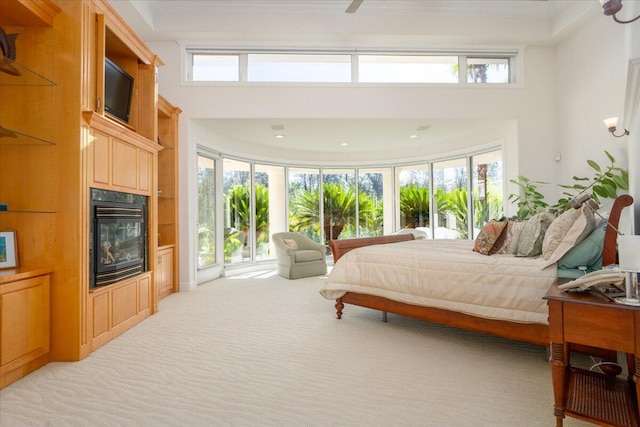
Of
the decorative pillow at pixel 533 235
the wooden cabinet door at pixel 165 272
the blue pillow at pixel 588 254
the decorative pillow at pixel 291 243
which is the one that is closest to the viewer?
the blue pillow at pixel 588 254

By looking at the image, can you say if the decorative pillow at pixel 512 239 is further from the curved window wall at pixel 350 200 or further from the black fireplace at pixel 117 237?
the curved window wall at pixel 350 200

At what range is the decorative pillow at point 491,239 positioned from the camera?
2.95 m

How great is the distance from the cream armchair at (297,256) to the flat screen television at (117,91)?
343 centimetres

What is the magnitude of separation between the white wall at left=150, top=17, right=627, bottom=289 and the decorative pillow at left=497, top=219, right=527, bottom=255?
2.93 metres

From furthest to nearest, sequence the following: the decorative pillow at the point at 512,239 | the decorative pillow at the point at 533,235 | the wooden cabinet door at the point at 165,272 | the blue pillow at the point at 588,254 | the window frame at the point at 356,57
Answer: the window frame at the point at 356,57, the wooden cabinet door at the point at 165,272, the decorative pillow at the point at 512,239, the decorative pillow at the point at 533,235, the blue pillow at the point at 588,254

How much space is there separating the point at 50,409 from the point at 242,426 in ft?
3.65

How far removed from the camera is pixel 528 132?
5520mm

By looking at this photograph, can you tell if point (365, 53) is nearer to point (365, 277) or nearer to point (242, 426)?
point (365, 277)

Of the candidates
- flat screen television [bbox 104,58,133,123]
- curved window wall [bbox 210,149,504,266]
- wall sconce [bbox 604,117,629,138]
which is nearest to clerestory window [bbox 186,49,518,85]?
curved window wall [bbox 210,149,504,266]

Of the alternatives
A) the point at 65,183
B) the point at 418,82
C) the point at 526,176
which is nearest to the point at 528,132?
the point at 526,176

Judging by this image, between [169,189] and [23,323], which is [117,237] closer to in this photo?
[23,323]

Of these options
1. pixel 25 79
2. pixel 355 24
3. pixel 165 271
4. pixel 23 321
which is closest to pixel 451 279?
pixel 23 321

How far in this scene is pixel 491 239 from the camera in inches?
117

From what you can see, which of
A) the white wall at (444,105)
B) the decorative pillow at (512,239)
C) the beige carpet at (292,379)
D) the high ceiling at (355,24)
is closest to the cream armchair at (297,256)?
the white wall at (444,105)
